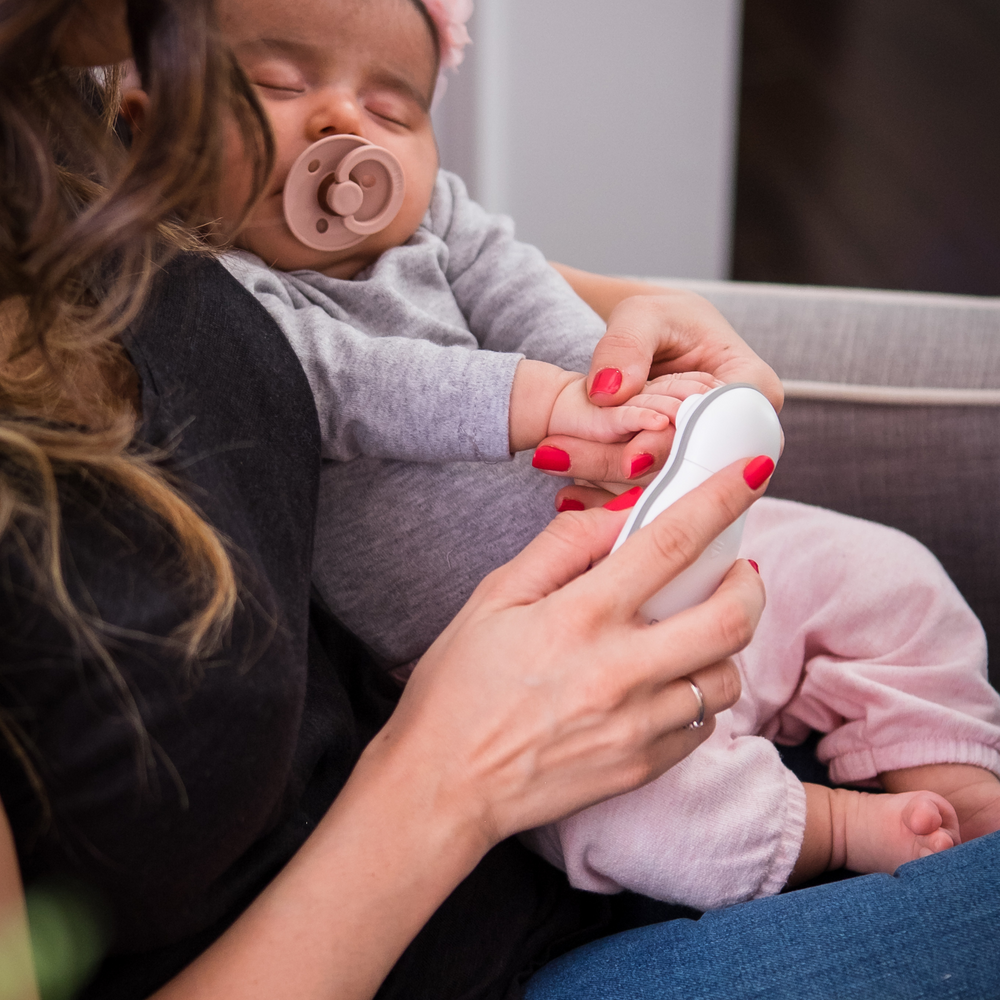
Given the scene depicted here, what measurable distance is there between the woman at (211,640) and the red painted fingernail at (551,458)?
0.02 metres

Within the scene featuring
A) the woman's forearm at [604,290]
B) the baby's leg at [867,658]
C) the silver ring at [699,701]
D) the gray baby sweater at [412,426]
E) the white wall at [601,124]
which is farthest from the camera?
the white wall at [601,124]

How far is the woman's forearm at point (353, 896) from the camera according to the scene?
526 millimetres

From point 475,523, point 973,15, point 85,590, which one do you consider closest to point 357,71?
point 475,523

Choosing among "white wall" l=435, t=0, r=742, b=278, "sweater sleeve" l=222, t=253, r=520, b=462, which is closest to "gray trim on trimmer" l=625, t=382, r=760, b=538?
"sweater sleeve" l=222, t=253, r=520, b=462

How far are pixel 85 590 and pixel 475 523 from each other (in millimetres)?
348

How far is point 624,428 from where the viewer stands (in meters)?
0.64

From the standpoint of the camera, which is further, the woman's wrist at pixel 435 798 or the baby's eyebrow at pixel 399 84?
the baby's eyebrow at pixel 399 84

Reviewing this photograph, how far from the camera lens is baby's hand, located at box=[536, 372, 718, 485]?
2.12ft

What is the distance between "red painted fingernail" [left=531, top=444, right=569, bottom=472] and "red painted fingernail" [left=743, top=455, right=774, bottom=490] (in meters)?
0.14

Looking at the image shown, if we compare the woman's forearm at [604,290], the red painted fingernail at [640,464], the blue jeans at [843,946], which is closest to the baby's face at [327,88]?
the woman's forearm at [604,290]

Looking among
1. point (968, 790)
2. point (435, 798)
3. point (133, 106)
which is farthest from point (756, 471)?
point (133, 106)

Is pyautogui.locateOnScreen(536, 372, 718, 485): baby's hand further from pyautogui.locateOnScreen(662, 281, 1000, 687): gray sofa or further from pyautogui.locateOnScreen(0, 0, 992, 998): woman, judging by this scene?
pyautogui.locateOnScreen(662, 281, 1000, 687): gray sofa

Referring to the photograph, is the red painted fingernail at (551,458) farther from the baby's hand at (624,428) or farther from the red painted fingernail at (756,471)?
the red painted fingernail at (756,471)

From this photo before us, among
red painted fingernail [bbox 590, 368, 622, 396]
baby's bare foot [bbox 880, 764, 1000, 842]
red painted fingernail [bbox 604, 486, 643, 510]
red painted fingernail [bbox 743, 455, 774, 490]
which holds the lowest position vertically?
baby's bare foot [bbox 880, 764, 1000, 842]
